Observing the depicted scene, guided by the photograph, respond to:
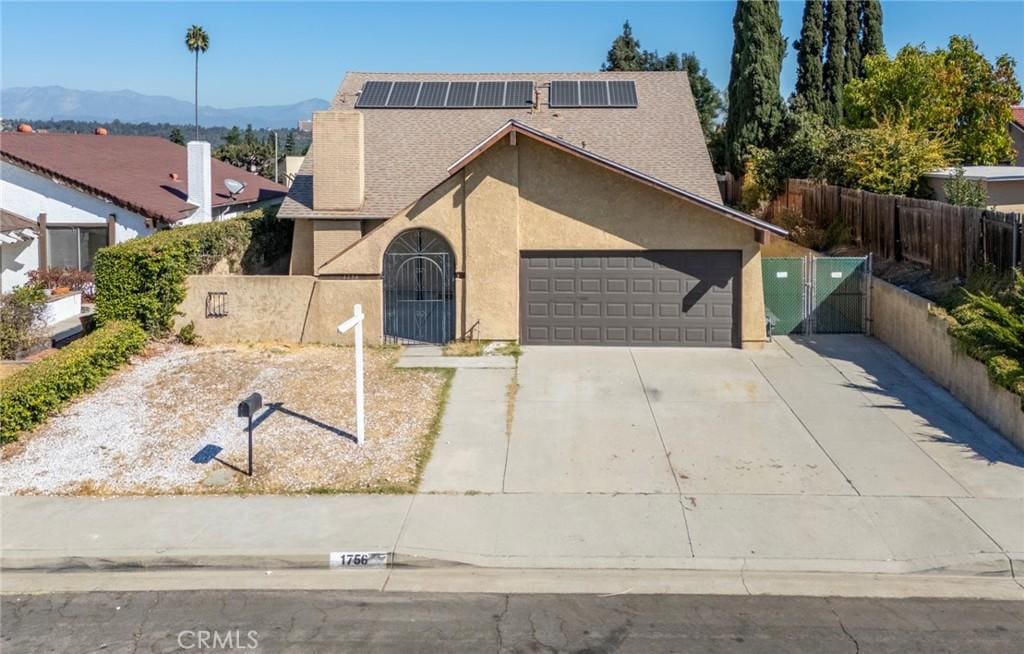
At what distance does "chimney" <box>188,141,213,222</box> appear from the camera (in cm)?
2798

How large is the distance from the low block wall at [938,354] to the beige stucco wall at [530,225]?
100 inches

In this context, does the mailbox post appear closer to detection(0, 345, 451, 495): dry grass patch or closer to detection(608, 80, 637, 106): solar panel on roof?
detection(0, 345, 451, 495): dry grass patch

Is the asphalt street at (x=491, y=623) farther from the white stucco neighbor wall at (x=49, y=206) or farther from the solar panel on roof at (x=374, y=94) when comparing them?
the solar panel on roof at (x=374, y=94)

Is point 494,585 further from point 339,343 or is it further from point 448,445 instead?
point 339,343

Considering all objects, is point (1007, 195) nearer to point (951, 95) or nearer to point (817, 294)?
point (817, 294)

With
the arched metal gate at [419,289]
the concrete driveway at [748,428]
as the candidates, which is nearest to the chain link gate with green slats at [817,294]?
the concrete driveway at [748,428]

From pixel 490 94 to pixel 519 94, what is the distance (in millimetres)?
835

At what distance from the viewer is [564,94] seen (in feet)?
91.3

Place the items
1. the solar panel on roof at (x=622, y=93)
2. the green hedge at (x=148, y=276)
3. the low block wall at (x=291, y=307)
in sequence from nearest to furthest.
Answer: the green hedge at (x=148, y=276)
the low block wall at (x=291, y=307)
the solar panel on roof at (x=622, y=93)

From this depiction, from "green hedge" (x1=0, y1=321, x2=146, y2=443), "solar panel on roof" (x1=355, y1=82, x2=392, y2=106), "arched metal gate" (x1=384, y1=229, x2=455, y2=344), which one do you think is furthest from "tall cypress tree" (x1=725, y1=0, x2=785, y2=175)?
"green hedge" (x1=0, y1=321, x2=146, y2=443)

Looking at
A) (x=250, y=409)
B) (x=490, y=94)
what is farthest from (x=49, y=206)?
(x=250, y=409)

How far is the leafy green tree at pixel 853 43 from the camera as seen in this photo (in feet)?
147

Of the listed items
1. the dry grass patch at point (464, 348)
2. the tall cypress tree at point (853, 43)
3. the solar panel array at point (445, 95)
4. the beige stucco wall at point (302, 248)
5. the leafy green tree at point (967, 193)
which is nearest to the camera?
the dry grass patch at point (464, 348)

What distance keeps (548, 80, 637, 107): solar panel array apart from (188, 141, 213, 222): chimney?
10.1m
